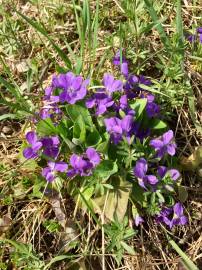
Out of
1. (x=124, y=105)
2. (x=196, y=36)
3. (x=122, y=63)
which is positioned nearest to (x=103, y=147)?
(x=124, y=105)

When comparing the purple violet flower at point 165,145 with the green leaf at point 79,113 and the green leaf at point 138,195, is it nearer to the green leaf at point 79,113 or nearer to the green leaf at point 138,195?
the green leaf at point 138,195

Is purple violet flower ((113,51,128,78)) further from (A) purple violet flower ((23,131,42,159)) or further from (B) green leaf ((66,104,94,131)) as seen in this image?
(A) purple violet flower ((23,131,42,159))

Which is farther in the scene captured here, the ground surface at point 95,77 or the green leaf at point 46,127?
the ground surface at point 95,77

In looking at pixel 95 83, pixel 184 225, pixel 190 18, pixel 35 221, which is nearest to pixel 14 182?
pixel 35 221

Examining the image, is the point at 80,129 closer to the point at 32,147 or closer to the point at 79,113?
the point at 79,113

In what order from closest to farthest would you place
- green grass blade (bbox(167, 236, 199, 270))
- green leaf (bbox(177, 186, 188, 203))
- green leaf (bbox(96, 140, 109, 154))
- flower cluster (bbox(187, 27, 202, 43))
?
green leaf (bbox(96, 140, 109, 154)), green grass blade (bbox(167, 236, 199, 270)), green leaf (bbox(177, 186, 188, 203)), flower cluster (bbox(187, 27, 202, 43))

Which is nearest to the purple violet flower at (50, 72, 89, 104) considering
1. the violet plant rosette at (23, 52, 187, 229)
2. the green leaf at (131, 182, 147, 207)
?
the violet plant rosette at (23, 52, 187, 229)

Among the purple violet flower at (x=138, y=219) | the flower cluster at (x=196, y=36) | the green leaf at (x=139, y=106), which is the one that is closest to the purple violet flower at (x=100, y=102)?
the green leaf at (x=139, y=106)
